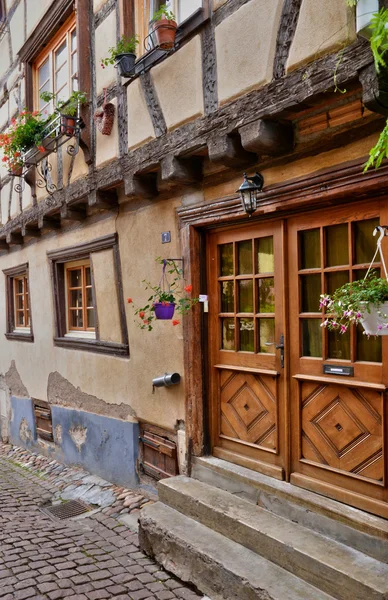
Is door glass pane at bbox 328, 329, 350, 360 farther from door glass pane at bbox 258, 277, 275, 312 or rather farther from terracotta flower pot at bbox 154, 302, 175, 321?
terracotta flower pot at bbox 154, 302, 175, 321

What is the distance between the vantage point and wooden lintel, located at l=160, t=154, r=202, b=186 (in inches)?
156

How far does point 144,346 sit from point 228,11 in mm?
2844

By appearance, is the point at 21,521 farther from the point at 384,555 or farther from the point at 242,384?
the point at 384,555

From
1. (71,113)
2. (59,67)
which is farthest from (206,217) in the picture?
(59,67)

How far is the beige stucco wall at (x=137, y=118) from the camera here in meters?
4.35

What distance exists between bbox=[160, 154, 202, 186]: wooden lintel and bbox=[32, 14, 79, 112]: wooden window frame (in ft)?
8.66

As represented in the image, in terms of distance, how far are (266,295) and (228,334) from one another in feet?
1.73

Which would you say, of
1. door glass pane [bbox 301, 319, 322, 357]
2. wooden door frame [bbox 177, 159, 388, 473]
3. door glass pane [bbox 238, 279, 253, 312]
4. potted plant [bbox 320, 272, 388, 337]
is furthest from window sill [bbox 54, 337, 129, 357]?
potted plant [bbox 320, 272, 388, 337]

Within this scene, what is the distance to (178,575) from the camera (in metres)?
3.53

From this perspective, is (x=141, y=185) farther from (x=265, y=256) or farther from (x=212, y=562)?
(x=212, y=562)

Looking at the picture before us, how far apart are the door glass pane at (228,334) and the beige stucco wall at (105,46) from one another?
257 cm

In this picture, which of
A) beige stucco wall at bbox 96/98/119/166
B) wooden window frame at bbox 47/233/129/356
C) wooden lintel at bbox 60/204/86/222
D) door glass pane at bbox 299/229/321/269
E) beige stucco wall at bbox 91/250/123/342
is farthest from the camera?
wooden lintel at bbox 60/204/86/222

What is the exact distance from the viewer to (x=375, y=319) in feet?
8.11

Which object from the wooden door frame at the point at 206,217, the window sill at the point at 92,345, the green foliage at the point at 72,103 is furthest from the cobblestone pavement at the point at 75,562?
the green foliage at the point at 72,103
